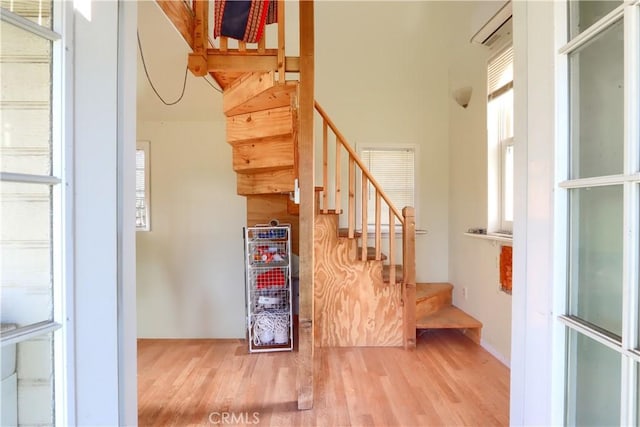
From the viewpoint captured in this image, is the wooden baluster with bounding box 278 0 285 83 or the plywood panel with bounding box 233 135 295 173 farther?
the plywood panel with bounding box 233 135 295 173

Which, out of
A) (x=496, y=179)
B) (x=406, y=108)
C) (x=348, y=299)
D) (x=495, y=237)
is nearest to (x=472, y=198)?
(x=496, y=179)

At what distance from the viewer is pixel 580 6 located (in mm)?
730

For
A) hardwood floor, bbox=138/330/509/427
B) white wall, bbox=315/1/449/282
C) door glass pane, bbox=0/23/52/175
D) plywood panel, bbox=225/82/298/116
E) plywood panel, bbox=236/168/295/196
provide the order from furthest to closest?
white wall, bbox=315/1/449/282
plywood panel, bbox=236/168/295/196
plywood panel, bbox=225/82/298/116
hardwood floor, bbox=138/330/509/427
door glass pane, bbox=0/23/52/175

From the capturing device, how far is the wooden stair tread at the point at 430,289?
2.89 m

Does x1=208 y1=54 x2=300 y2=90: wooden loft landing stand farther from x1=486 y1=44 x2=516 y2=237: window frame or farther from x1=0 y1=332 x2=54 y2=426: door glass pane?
x1=486 y1=44 x2=516 y2=237: window frame

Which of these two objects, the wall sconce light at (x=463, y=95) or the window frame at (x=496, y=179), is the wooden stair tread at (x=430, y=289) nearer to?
the window frame at (x=496, y=179)

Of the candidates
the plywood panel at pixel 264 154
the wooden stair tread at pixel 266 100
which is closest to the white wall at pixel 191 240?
the plywood panel at pixel 264 154

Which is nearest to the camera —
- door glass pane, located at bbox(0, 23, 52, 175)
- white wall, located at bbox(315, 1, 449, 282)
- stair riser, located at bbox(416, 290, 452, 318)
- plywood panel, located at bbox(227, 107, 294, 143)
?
door glass pane, located at bbox(0, 23, 52, 175)

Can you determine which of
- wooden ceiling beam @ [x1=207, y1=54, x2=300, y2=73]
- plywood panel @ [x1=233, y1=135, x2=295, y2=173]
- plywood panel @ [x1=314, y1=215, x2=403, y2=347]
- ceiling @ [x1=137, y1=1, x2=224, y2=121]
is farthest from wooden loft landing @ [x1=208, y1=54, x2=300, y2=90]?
plywood panel @ [x1=314, y1=215, x2=403, y2=347]

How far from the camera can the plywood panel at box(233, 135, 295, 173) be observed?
229cm

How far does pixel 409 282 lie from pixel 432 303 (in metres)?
0.55

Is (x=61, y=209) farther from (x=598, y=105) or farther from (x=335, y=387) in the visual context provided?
(x=335, y=387)

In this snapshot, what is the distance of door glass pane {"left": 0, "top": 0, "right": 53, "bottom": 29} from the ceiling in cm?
106

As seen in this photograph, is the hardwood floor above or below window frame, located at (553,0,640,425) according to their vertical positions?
below
